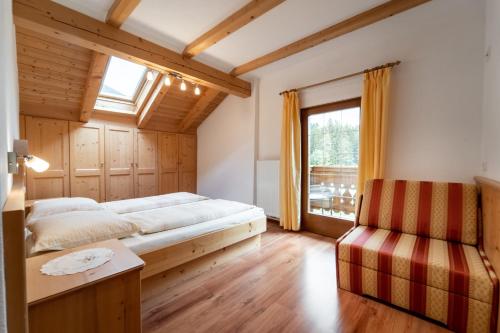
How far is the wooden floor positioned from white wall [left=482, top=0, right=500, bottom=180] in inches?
52.1

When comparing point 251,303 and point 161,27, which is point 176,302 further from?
point 161,27

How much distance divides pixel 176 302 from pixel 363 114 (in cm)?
273

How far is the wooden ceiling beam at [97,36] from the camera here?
75.7 inches

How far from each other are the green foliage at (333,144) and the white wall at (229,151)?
1125 millimetres

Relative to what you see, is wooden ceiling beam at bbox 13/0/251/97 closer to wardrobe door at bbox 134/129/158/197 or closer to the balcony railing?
wardrobe door at bbox 134/129/158/197

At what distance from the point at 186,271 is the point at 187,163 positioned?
133 inches

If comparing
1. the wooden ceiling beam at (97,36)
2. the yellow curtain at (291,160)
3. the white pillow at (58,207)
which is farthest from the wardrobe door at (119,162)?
the yellow curtain at (291,160)

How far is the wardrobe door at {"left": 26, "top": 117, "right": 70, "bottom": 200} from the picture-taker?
3.23 metres

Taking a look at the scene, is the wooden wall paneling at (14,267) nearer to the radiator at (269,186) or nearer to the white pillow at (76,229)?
the white pillow at (76,229)

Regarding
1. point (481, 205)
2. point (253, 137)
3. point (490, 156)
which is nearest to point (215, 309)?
point (481, 205)

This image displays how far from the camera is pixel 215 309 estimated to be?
1.64 meters

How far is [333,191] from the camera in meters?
3.16

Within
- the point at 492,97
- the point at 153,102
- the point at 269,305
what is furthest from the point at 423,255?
the point at 153,102

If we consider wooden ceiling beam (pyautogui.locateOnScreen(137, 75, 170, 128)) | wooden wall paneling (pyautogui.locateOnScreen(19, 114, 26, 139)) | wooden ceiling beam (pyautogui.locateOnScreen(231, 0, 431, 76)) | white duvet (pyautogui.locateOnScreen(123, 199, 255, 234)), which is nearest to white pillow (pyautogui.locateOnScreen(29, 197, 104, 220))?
white duvet (pyautogui.locateOnScreen(123, 199, 255, 234))
